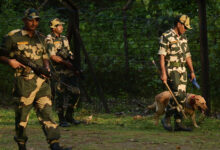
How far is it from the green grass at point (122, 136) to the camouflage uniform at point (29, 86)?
2.75 ft

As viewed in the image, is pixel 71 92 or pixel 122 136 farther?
pixel 71 92

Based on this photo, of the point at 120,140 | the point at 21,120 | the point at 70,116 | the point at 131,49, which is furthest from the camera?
the point at 131,49

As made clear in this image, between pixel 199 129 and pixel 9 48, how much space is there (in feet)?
14.3

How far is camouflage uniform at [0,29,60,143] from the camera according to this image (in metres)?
6.22

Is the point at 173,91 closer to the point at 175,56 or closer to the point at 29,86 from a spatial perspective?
the point at 175,56

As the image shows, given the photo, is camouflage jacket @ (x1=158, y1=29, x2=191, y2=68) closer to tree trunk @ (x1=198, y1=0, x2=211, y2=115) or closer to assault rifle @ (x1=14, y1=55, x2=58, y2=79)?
tree trunk @ (x1=198, y1=0, x2=211, y2=115)

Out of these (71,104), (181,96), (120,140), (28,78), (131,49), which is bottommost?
(120,140)

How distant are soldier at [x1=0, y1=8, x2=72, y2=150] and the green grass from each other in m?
0.83

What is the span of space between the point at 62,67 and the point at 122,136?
6.55ft

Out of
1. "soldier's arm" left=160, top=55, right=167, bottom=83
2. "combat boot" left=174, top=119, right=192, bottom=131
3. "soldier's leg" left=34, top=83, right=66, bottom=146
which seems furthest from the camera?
"combat boot" left=174, top=119, right=192, bottom=131

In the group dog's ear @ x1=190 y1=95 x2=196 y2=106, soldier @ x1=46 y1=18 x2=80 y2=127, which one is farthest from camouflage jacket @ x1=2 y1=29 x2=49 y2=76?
dog's ear @ x1=190 y1=95 x2=196 y2=106

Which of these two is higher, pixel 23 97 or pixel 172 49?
pixel 172 49

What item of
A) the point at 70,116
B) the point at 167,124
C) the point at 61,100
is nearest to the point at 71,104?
the point at 61,100

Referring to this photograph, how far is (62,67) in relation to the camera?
920 cm
